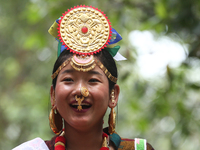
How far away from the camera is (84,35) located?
235cm

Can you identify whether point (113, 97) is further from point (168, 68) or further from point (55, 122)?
point (168, 68)

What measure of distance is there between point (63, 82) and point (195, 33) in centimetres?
158

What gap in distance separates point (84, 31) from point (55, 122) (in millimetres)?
801

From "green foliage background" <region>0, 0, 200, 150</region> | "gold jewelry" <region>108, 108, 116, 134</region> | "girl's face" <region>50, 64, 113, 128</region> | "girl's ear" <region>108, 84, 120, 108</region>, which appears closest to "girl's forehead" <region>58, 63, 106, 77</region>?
"girl's face" <region>50, 64, 113, 128</region>

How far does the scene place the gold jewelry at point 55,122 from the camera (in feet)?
8.20

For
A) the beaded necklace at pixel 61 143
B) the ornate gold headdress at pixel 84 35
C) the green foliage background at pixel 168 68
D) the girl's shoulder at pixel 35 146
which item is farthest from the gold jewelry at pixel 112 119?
the green foliage background at pixel 168 68

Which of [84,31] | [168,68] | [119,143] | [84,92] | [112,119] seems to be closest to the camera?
[84,92]

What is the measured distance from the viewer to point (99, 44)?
2338 mm

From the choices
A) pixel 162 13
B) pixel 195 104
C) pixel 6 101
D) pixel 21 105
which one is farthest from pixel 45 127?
pixel 162 13

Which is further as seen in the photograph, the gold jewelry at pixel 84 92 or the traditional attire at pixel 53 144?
the traditional attire at pixel 53 144

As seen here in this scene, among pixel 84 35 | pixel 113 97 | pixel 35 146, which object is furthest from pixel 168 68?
pixel 35 146

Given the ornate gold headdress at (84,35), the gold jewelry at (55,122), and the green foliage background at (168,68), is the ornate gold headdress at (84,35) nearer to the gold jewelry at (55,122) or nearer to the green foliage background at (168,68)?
the gold jewelry at (55,122)

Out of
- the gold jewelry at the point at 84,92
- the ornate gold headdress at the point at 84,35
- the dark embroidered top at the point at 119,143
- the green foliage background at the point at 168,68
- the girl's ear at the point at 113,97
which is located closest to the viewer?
the gold jewelry at the point at 84,92

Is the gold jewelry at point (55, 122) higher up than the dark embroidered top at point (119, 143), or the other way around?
the gold jewelry at point (55, 122)
